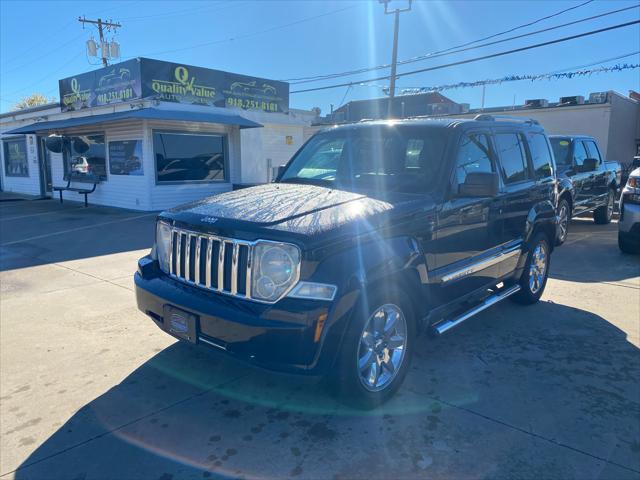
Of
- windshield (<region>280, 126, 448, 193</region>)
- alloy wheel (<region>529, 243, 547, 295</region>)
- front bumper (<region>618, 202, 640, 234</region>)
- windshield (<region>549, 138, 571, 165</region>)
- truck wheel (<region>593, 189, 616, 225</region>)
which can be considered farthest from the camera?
truck wheel (<region>593, 189, 616, 225</region>)

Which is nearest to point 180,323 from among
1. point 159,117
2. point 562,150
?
point 562,150

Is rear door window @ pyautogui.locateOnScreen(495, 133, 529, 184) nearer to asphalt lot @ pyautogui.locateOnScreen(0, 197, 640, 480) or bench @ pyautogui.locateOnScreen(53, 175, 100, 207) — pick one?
asphalt lot @ pyautogui.locateOnScreen(0, 197, 640, 480)

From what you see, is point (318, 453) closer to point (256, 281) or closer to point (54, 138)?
Answer: point (256, 281)

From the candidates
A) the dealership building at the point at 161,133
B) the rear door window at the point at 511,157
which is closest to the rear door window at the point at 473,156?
the rear door window at the point at 511,157

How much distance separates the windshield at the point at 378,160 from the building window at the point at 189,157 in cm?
1117

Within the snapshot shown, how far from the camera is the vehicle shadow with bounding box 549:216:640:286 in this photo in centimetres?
709

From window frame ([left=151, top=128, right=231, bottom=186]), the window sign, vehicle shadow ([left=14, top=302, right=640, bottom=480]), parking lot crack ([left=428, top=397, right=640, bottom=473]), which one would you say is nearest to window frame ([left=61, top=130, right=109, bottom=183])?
the window sign

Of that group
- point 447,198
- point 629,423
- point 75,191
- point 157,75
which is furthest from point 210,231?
point 75,191

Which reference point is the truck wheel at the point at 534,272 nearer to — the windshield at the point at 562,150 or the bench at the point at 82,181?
the windshield at the point at 562,150

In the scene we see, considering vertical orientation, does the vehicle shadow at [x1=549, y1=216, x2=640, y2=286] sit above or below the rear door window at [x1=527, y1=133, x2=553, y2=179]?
below

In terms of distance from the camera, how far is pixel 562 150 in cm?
1020

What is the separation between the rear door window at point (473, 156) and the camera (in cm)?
406

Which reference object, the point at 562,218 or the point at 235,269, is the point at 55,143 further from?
the point at 235,269

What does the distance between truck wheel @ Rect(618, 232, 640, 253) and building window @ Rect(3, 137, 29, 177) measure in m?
22.6
